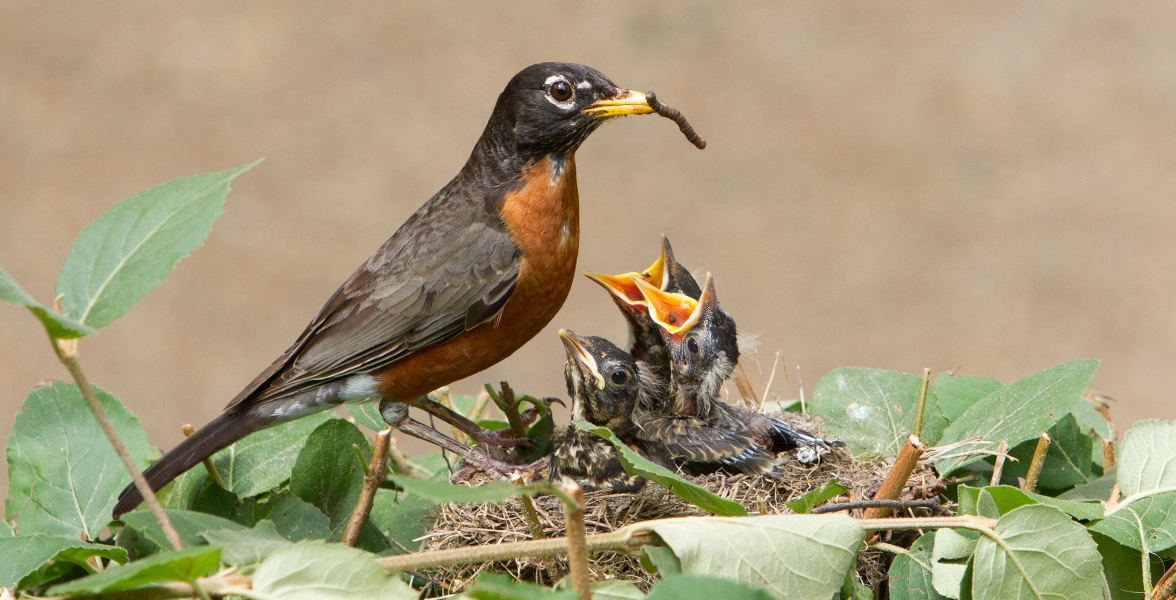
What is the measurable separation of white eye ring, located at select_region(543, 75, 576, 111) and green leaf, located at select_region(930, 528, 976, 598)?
1510 millimetres

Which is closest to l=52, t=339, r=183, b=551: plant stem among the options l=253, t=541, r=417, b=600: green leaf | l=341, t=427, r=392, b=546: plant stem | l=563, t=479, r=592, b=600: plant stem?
l=253, t=541, r=417, b=600: green leaf


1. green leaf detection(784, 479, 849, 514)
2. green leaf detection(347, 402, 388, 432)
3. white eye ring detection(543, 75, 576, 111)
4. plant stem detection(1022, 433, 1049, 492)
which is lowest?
plant stem detection(1022, 433, 1049, 492)

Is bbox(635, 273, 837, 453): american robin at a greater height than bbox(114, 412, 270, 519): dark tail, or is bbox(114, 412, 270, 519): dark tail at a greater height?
bbox(114, 412, 270, 519): dark tail

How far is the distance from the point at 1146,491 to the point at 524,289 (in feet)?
5.27

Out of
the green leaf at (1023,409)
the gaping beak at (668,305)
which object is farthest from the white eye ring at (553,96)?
the green leaf at (1023,409)

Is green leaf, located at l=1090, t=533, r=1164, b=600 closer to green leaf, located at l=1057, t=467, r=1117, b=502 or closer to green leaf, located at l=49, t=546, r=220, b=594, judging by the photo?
green leaf, located at l=1057, t=467, r=1117, b=502

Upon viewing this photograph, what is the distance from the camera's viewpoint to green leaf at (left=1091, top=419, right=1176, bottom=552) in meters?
1.77

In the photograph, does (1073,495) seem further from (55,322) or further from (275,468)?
(55,322)

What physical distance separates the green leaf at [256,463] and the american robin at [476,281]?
11.1 inches

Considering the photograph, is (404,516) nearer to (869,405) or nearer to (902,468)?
(902,468)

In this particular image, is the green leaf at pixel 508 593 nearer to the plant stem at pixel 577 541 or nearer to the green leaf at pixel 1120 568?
the plant stem at pixel 577 541

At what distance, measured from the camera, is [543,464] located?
2.78 meters

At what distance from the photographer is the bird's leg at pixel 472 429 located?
9.02ft

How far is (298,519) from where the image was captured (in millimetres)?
1876
